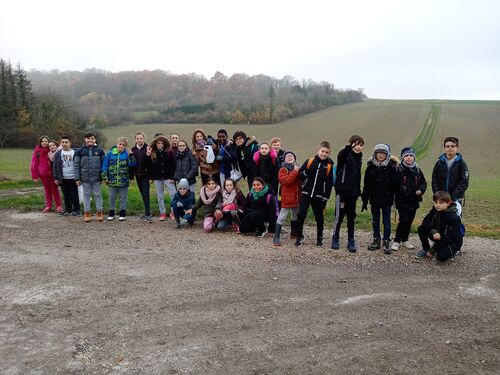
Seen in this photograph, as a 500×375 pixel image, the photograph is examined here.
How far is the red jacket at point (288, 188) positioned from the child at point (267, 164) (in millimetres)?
589

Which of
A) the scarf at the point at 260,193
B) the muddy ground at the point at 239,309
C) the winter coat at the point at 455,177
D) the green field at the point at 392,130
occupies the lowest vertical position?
the muddy ground at the point at 239,309

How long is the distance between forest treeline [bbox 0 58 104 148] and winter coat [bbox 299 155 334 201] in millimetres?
40425

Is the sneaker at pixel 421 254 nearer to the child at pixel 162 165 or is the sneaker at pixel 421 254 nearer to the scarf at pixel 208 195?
the scarf at pixel 208 195

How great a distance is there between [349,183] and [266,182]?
1.91m

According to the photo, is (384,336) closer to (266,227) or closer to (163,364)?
(163,364)

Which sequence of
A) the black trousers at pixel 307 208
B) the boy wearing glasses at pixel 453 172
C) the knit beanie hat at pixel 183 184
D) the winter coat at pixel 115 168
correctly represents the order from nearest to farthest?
the boy wearing glasses at pixel 453 172 < the black trousers at pixel 307 208 < the knit beanie hat at pixel 183 184 < the winter coat at pixel 115 168

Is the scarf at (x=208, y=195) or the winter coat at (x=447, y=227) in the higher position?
the scarf at (x=208, y=195)

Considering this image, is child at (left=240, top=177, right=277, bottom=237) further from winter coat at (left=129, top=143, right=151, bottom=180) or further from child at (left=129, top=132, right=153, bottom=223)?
winter coat at (left=129, top=143, right=151, bottom=180)

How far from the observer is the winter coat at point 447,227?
21.1 ft

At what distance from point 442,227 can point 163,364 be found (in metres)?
5.14

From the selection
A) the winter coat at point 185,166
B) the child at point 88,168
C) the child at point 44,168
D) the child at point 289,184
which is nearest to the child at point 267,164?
the child at point 289,184

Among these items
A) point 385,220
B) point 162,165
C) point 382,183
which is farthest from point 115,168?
point 385,220

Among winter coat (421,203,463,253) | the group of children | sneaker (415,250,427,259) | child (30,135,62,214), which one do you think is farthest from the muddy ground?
child (30,135,62,214)

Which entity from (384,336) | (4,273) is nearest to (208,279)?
(384,336)
